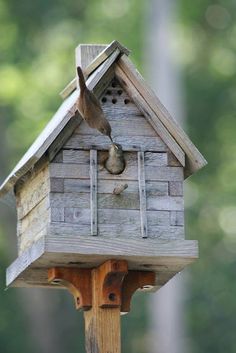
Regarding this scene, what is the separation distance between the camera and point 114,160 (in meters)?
5.49

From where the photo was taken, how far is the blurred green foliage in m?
16.1

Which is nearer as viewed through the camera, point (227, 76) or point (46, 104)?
point (46, 104)

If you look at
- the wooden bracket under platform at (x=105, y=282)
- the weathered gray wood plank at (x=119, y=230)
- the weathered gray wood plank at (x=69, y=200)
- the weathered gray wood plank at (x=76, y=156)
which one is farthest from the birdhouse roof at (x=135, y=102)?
the wooden bracket under platform at (x=105, y=282)

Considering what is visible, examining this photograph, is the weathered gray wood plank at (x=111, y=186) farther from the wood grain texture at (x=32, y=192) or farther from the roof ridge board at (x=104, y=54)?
the roof ridge board at (x=104, y=54)

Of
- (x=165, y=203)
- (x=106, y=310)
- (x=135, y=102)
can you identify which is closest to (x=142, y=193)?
(x=165, y=203)

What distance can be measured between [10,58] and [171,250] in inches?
520

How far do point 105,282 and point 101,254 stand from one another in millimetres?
232

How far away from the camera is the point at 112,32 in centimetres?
1958

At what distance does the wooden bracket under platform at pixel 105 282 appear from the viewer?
17.9 ft

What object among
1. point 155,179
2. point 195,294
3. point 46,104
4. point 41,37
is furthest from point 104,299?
point 41,37

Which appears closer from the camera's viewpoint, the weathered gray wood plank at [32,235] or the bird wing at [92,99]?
the bird wing at [92,99]

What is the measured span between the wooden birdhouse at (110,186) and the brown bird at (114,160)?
0.06ft

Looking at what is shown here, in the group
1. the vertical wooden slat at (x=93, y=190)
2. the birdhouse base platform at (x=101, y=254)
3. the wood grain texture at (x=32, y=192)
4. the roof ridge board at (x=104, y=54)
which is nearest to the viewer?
the birdhouse base platform at (x=101, y=254)

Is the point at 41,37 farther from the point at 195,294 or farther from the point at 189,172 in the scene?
the point at 189,172
